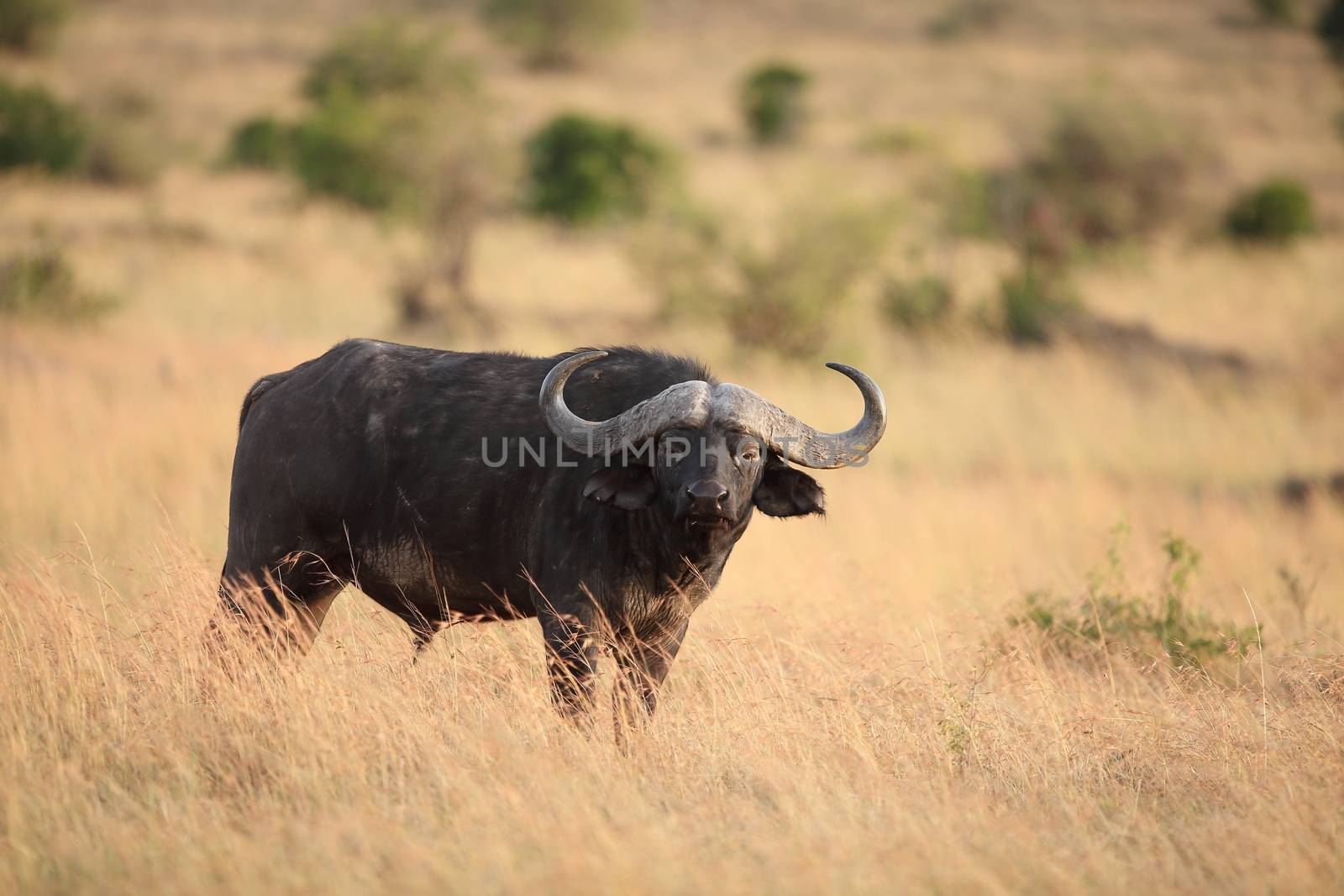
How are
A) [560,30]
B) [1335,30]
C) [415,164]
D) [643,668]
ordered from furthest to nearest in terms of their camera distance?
[560,30]
[1335,30]
[415,164]
[643,668]

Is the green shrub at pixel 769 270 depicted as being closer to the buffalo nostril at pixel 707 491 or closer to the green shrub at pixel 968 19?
the buffalo nostril at pixel 707 491

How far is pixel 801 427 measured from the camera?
5023mm

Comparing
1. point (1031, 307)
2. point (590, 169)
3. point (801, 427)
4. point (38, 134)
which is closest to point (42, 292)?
point (1031, 307)

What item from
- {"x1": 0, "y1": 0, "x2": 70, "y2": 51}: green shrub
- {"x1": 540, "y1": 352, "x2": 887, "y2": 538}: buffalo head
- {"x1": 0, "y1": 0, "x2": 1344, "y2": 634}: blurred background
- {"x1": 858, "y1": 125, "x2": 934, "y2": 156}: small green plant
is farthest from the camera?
{"x1": 0, "y1": 0, "x2": 70, "y2": 51}: green shrub

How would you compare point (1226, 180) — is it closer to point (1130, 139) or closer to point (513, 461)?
point (1130, 139)

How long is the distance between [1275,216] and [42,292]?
966 inches

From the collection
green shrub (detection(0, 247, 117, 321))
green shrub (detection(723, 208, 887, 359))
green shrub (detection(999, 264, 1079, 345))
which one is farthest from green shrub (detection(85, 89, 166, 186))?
green shrub (detection(999, 264, 1079, 345))

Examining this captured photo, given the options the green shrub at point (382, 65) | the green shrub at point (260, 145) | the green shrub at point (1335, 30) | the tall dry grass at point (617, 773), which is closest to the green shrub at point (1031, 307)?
the tall dry grass at point (617, 773)

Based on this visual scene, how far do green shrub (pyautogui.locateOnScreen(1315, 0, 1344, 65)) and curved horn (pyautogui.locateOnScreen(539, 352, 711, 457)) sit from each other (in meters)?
47.3

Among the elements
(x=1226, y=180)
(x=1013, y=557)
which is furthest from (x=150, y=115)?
(x=1013, y=557)

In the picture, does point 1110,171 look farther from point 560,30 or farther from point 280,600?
point 560,30

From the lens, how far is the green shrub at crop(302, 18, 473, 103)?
37281mm

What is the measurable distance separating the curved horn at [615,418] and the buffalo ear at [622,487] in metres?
0.09

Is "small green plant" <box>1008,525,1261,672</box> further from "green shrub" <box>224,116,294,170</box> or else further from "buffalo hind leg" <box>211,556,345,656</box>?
"green shrub" <box>224,116,294,170</box>
